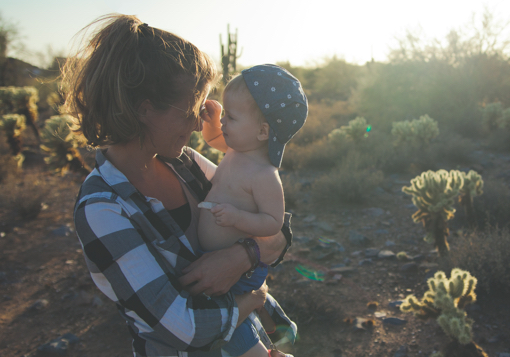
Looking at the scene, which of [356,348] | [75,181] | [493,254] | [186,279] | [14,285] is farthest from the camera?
[75,181]

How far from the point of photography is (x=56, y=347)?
370 cm

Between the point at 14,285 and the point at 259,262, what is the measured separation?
5.02 meters

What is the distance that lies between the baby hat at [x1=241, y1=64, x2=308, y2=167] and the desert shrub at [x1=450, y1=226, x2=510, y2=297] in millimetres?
3756

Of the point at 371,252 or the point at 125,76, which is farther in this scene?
the point at 371,252

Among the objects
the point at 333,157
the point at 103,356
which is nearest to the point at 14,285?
the point at 103,356

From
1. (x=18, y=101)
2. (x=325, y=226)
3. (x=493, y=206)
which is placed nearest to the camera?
(x=493, y=206)

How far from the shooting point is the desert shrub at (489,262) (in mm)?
4191

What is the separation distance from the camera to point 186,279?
1.39m

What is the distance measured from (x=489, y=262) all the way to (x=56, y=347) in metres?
5.26

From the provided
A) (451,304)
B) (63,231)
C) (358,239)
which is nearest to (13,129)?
(63,231)

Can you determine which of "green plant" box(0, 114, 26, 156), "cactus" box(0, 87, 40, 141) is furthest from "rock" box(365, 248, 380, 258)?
"cactus" box(0, 87, 40, 141)

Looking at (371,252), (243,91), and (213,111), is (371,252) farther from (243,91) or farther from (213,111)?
(243,91)

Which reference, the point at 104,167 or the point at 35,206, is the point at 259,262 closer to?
the point at 104,167

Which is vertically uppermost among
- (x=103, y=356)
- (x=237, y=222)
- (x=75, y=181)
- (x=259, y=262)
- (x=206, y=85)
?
(x=206, y=85)
